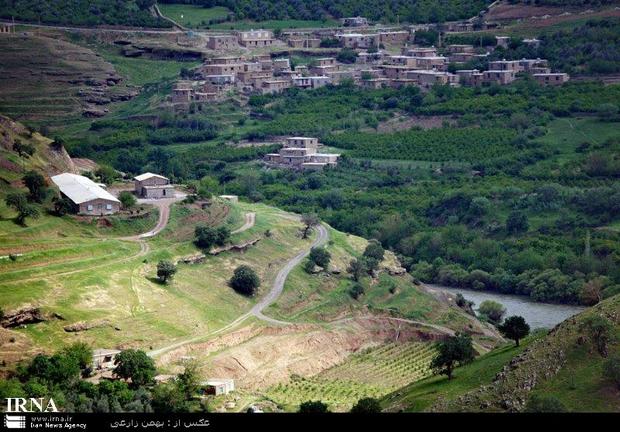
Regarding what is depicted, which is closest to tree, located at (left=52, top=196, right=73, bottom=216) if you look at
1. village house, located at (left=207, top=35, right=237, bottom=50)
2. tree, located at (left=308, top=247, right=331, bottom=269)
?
tree, located at (left=308, top=247, right=331, bottom=269)

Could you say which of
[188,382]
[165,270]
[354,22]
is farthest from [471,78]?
[188,382]

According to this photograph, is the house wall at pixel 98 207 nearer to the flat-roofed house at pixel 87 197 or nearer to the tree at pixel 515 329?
the flat-roofed house at pixel 87 197

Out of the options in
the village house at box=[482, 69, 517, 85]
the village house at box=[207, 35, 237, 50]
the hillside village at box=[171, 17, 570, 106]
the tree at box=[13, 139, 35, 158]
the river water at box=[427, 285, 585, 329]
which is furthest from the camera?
the village house at box=[207, 35, 237, 50]

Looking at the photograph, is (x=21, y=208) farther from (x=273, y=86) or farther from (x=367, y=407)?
(x=273, y=86)

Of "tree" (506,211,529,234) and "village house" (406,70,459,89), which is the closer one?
"tree" (506,211,529,234)

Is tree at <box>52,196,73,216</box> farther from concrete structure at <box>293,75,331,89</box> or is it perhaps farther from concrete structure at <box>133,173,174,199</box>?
concrete structure at <box>293,75,331,89</box>

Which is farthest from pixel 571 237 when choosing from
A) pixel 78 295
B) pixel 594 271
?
pixel 78 295
